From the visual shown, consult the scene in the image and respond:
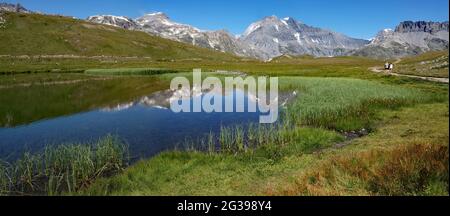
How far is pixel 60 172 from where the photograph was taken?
20.5 m

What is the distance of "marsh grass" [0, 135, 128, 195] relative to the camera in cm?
1880

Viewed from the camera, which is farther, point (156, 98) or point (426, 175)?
point (156, 98)

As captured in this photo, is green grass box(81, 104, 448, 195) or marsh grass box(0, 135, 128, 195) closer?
green grass box(81, 104, 448, 195)

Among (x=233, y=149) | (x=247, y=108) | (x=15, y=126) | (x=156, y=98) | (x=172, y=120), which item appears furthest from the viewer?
(x=156, y=98)

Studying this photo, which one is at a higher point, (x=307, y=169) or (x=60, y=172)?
(x=307, y=169)

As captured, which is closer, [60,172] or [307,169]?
[307,169]

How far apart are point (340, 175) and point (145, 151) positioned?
48.4 ft

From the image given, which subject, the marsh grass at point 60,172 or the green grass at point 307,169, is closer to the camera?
the green grass at point 307,169

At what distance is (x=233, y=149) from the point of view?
25.5m

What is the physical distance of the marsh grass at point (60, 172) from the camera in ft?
61.7
